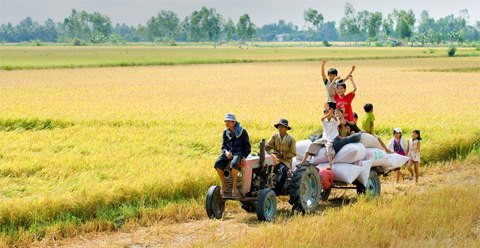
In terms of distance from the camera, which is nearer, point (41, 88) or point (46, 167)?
point (46, 167)

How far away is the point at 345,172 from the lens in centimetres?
1120

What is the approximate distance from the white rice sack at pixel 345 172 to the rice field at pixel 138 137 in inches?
82.4

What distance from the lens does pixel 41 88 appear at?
1430 inches

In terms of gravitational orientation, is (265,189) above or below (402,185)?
above

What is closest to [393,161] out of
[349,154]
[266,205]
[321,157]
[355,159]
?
[355,159]

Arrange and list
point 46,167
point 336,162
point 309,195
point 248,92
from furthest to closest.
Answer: point 248,92, point 46,167, point 336,162, point 309,195

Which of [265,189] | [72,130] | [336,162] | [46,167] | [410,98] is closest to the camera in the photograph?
[265,189]

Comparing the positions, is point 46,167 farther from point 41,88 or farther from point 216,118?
point 41,88

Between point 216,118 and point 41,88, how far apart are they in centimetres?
1727

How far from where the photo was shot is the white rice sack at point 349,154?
1126cm

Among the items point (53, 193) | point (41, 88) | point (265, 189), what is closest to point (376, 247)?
point (265, 189)

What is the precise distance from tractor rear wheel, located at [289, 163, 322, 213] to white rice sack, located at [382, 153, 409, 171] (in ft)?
6.08

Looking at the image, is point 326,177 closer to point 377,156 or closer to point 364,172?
point 364,172

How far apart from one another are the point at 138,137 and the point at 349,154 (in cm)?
706
